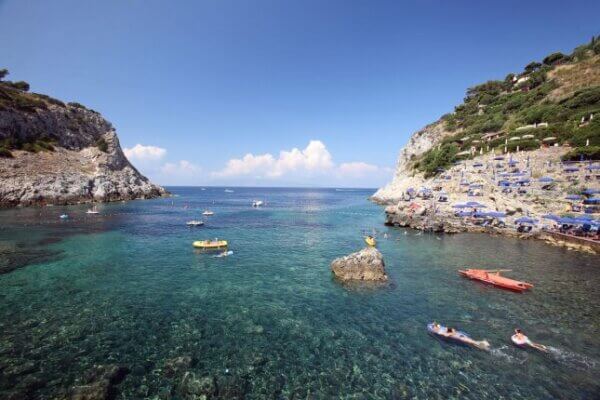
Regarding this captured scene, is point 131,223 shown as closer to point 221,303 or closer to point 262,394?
point 221,303

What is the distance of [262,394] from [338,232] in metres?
41.4

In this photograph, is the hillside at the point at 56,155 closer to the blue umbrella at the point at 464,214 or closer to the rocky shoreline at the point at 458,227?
the rocky shoreline at the point at 458,227

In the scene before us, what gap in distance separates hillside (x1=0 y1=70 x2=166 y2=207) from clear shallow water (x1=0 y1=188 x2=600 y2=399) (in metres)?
56.6

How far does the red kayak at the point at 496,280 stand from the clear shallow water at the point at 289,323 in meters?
0.93

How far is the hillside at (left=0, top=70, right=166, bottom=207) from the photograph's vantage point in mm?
75562

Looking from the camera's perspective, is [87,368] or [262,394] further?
[87,368]

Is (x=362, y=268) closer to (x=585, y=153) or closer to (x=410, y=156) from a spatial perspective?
(x=585, y=153)

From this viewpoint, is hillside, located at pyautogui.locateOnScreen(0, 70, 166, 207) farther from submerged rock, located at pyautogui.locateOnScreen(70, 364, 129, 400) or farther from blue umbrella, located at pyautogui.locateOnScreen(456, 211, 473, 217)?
blue umbrella, located at pyautogui.locateOnScreen(456, 211, 473, 217)

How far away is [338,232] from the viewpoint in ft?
172

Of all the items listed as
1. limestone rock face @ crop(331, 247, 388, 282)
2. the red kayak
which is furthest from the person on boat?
limestone rock face @ crop(331, 247, 388, 282)

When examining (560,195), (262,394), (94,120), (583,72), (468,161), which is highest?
(583,72)

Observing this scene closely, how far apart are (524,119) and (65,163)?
152 meters

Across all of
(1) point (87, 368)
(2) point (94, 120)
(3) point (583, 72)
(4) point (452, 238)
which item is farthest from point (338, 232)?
(2) point (94, 120)

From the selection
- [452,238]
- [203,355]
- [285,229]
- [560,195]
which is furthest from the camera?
[285,229]
